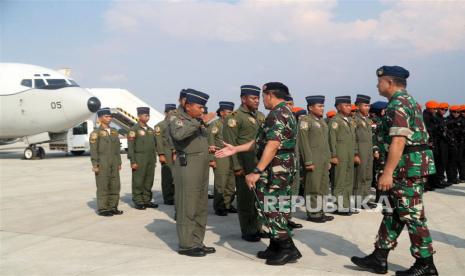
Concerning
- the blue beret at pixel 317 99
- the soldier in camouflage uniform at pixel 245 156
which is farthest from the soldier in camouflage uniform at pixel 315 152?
the soldier in camouflage uniform at pixel 245 156

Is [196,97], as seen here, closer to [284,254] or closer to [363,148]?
[284,254]

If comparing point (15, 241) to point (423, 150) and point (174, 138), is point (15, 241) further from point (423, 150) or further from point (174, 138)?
point (423, 150)

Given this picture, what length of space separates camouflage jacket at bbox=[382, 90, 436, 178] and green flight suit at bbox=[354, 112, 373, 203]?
405 cm

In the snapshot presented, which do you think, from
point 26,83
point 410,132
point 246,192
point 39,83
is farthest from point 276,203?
point 26,83

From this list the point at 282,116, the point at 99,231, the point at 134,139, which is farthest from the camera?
the point at 134,139

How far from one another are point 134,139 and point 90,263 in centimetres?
407

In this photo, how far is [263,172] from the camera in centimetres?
482

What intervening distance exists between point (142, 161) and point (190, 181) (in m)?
3.67

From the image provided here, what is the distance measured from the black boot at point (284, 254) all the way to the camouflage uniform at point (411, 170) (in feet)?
3.70

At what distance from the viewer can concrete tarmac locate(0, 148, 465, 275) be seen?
181 inches

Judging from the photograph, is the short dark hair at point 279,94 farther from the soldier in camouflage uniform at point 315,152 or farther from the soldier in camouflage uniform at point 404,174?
the soldier in camouflage uniform at point 315,152

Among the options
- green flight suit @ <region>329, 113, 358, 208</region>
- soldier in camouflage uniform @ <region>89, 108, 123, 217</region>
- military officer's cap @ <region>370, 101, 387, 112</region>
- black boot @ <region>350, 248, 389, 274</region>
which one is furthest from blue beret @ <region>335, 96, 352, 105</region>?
soldier in camouflage uniform @ <region>89, 108, 123, 217</region>

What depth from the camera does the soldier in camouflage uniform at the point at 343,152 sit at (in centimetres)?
759

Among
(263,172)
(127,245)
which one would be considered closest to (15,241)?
(127,245)
